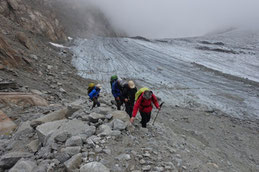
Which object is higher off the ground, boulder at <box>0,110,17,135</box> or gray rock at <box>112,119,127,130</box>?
gray rock at <box>112,119,127,130</box>

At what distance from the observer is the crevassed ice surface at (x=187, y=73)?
10.2 metres

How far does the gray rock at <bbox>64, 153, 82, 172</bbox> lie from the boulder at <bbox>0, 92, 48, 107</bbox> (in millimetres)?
4929

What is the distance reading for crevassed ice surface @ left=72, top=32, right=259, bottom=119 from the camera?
10.2 m

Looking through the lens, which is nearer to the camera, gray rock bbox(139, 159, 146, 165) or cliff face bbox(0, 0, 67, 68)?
gray rock bbox(139, 159, 146, 165)

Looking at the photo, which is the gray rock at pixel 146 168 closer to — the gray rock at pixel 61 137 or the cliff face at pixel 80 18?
the gray rock at pixel 61 137

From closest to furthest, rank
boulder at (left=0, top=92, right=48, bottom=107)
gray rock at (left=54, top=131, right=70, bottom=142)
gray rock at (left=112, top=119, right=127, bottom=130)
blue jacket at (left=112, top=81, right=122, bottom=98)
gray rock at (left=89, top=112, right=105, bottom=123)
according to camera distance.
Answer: gray rock at (left=54, top=131, right=70, bottom=142)
gray rock at (left=112, top=119, right=127, bottom=130)
gray rock at (left=89, top=112, right=105, bottom=123)
blue jacket at (left=112, top=81, right=122, bottom=98)
boulder at (left=0, top=92, right=48, bottom=107)

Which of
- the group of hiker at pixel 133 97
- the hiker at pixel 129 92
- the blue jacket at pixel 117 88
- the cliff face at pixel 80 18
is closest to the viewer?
the group of hiker at pixel 133 97

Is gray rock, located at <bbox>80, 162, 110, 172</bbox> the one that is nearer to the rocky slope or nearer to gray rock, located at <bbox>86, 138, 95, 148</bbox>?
the rocky slope

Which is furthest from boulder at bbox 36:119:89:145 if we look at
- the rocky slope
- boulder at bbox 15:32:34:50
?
boulder at bbox 15:32:34:50

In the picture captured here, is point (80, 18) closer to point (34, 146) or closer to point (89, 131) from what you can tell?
point (34, 146)

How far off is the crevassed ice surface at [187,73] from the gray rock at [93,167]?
8.22 meters

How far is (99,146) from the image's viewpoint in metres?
3.02

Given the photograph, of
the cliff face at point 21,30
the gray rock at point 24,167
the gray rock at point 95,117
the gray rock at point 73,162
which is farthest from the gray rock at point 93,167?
the cliff face at point 21,30

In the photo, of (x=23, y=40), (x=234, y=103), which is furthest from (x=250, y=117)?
(x=23, y=40)
